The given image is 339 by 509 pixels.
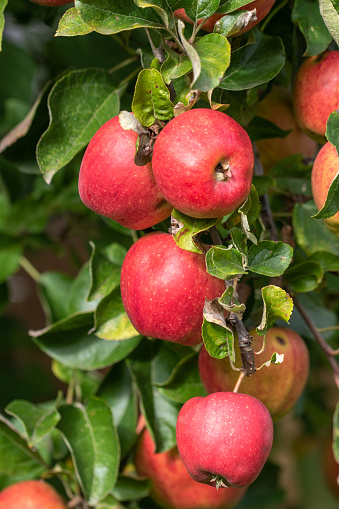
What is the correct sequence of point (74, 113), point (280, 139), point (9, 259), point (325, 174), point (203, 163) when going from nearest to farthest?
point (203, 163) < point (325, 174) < point (74, 113) < point (280, 139) < point (9, 259)

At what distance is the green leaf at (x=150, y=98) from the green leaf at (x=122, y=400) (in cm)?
44

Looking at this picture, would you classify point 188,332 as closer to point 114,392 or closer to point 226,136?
point 226,136

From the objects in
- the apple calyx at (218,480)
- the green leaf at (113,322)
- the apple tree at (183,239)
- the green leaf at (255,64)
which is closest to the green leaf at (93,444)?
the apple tree at (183,239)

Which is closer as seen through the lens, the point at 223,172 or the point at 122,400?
the point at 223,172

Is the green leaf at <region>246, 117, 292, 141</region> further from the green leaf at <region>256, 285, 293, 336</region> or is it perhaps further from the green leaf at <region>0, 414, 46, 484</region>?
the green leaf at <region>0, 414, 46, 484</region>

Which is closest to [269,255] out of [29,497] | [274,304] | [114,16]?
[274,304]

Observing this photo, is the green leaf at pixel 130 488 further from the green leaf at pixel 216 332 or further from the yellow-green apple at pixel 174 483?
the green leaf at pixel 216 332

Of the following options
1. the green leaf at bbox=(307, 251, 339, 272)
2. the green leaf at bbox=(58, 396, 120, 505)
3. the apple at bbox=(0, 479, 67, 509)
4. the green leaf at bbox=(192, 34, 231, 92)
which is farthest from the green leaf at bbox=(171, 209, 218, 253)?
the apple at bbox=(0, 479, 67, 509)

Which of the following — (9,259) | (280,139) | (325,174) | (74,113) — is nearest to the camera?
(325,174)

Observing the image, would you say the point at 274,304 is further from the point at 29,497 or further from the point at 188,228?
the point at 29,497

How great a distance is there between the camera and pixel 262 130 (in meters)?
0.69

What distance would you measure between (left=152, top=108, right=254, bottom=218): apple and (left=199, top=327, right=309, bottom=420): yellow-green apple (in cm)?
21

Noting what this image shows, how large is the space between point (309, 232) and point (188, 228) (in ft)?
0.87

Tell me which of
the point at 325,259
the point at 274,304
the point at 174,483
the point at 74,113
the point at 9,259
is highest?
the point at 74,113
